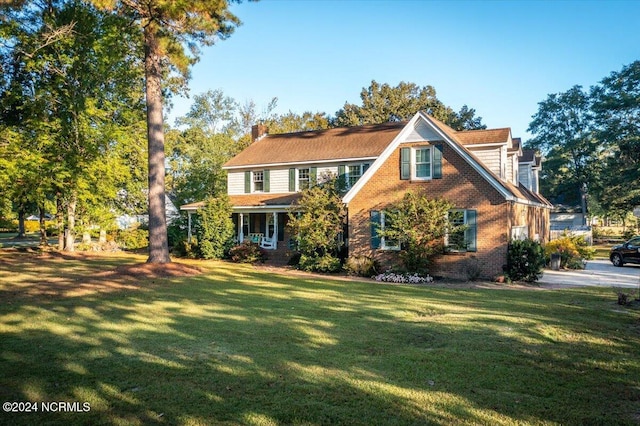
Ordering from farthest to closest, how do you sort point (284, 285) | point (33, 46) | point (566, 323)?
point (33, 46) → point (284, 285) → point (566, 323)

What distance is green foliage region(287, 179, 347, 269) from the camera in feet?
65.1

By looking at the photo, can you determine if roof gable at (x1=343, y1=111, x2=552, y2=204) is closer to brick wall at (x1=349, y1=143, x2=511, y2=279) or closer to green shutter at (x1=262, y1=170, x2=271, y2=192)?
brick wall at (x1=349, y1=143, x2=511, y2=279)

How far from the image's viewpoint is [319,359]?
6469mm

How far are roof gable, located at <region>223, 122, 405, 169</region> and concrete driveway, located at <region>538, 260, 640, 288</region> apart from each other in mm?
10750

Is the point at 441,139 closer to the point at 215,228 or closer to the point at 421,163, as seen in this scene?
the point at 421,163

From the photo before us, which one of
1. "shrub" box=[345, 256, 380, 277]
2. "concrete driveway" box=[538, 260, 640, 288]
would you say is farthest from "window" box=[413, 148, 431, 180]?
"concrete driveway" box=[538, 260, 640, 288]

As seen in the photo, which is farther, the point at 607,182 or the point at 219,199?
the point at 607,182

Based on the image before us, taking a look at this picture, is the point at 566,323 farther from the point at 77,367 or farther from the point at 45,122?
the point at 45,122

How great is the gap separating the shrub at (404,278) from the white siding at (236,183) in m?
14.4

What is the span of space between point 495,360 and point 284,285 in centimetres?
973

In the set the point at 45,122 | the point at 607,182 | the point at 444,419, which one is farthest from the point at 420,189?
the point at 607,182

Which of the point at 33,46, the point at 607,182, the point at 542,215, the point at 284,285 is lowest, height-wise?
the point at 284,285

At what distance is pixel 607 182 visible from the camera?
45406 mm

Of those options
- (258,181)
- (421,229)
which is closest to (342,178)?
(421,229)
